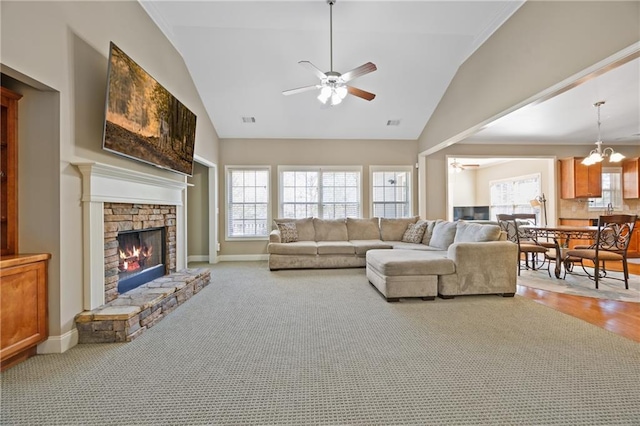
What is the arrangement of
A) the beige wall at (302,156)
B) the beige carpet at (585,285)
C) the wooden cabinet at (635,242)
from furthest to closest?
1. the beige wall at (302,156)
2. the wooden cabinet at (635,242)
3. the beige carpet at (585,285)

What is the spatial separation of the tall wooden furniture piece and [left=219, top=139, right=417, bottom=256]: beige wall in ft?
14.1

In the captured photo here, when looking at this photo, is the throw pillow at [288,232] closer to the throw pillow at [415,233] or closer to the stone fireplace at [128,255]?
the stone fireplace at [128,255]

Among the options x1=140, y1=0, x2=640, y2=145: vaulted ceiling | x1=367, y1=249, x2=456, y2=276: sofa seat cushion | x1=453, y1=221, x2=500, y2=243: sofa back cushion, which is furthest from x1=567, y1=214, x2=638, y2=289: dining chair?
x1=367, y1=249, x2=456, y2=276: sofa seat cushion

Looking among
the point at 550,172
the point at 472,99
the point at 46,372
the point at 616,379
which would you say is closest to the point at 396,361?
the point at 616,379

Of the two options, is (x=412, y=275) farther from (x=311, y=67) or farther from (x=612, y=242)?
(x=612, y=242)

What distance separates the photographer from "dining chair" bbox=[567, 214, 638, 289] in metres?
3.92

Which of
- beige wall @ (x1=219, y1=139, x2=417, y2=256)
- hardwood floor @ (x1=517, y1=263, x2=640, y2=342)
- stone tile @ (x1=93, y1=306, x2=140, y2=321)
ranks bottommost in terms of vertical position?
hardwood floor @ (x1=517, y1=263, x2=640, y2=342)

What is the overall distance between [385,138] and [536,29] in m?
3.61

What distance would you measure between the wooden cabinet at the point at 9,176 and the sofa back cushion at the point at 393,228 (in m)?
5.33

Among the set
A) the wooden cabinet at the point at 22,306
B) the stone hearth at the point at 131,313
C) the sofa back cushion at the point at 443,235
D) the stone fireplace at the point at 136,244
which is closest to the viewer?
the wooden cabinet at the point at 22,306

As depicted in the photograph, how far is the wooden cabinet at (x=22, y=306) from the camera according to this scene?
1945 millimetres

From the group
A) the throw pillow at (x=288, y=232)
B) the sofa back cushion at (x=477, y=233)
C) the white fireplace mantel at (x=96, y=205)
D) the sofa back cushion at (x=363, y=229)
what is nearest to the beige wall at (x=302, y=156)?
the sofa back cushion at (x=363, y=229)

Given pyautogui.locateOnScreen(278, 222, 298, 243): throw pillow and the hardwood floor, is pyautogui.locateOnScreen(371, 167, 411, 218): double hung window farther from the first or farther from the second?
the hardwood floor

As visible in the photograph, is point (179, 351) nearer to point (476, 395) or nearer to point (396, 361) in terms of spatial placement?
point (396, 361)
